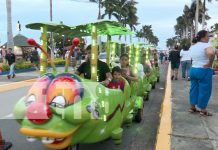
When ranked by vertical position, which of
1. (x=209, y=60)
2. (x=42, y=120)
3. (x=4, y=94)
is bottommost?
(x=4, y=94)

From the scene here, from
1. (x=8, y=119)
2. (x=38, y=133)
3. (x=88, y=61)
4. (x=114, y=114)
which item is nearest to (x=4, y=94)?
(x=8, y=119)

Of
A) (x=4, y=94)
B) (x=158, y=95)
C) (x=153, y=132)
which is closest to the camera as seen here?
(x=153, y=132)

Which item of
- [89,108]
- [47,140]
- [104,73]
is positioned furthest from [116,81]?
[47,140]

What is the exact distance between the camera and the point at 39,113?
176 inches

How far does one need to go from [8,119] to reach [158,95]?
19.0 ft

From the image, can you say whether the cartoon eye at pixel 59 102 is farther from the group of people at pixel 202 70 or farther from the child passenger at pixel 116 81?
the group of people at pixel 202 70

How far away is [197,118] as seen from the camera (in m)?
7.92

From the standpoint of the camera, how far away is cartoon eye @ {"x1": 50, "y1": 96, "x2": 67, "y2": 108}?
461 cm

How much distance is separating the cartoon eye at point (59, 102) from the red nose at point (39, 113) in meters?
0.12

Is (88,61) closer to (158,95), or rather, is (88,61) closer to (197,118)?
(197,118)

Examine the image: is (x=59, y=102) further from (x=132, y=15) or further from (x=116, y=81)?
(x=132, y=15)

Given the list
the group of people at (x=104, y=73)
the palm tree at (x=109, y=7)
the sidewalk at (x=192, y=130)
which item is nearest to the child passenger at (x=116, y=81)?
the group of people at (x=104, y=73)

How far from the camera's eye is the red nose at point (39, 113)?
446 cm

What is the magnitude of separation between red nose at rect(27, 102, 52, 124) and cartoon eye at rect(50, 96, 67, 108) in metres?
0.12
